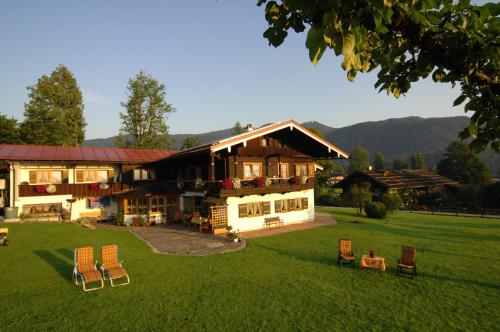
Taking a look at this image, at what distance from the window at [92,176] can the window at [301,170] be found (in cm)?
1685

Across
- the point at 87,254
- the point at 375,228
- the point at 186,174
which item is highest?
the point at 186,174

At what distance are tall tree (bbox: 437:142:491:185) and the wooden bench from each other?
44.5m

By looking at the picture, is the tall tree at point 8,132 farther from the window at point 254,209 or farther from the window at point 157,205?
the window at point 254,209

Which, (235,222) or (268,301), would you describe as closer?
(268,301)

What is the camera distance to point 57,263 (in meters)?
12.5

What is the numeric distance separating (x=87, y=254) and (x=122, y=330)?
4888mm

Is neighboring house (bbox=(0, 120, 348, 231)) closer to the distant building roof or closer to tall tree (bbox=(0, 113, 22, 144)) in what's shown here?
the distant building roof

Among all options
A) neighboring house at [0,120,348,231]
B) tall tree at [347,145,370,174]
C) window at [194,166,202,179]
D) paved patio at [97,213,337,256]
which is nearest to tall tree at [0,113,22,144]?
neighboring house at [0,120,348,231]

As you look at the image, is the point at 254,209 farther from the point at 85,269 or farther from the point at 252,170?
the point at 85,269

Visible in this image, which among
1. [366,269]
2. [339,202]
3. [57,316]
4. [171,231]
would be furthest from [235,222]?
[339,202]

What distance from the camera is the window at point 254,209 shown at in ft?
68.1

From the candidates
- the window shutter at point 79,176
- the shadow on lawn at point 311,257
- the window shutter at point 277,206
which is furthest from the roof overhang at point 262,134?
the window shutter at point 79,176

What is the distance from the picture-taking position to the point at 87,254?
36.5ft

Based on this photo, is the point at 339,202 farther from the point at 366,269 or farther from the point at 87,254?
the point at 87,254
